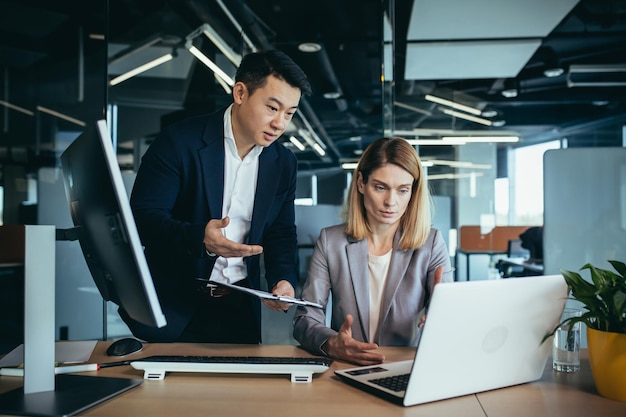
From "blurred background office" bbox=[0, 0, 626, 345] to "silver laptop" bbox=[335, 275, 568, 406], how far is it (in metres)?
2.15

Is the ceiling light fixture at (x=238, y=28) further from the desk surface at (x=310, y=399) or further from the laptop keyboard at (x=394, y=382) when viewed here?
the laptop keyboard at (x=394, y=382)

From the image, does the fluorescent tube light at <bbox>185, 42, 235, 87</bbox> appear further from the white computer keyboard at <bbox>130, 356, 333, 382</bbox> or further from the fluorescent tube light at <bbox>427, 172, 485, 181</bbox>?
the white computer keyboard at <bbox>130, 356, 333, 382</bbox>

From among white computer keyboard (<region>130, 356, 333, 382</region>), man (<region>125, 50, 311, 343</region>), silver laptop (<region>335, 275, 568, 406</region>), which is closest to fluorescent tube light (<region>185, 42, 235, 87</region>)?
man (<region>125, 50, 311, 343</region>)

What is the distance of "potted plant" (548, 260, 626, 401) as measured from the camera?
1095mm

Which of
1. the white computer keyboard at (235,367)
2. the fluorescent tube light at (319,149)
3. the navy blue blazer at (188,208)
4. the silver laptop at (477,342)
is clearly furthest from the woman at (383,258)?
the fluorescent tube light at (319,149)

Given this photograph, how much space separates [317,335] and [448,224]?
315 cm

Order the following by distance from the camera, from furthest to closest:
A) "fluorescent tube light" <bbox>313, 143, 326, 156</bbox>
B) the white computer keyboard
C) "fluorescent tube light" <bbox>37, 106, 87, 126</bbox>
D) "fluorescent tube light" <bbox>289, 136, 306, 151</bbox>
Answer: "fluorescent tube light" <bbox>37, 106, 87, 126</bbox> < "fluorescent tube light" <bbox>313, 143, 326, 156</bbox> < "fluorescent tube light" <bbox>289, 136, 306, 151</bbox> < the white computer keyboard

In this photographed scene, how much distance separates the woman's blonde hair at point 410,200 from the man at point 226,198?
0.27 m

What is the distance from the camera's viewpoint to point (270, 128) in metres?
1.96

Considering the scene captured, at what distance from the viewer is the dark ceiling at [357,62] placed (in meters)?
3.74

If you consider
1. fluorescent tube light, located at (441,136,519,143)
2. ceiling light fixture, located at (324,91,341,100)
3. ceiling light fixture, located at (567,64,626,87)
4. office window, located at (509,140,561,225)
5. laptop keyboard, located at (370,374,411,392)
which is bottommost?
laptop keyboard, located at (370,374,411,392)

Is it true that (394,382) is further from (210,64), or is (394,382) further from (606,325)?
(210,64)

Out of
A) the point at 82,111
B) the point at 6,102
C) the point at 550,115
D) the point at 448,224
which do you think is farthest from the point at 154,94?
the point at 550,115

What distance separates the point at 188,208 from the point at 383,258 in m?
0.75
